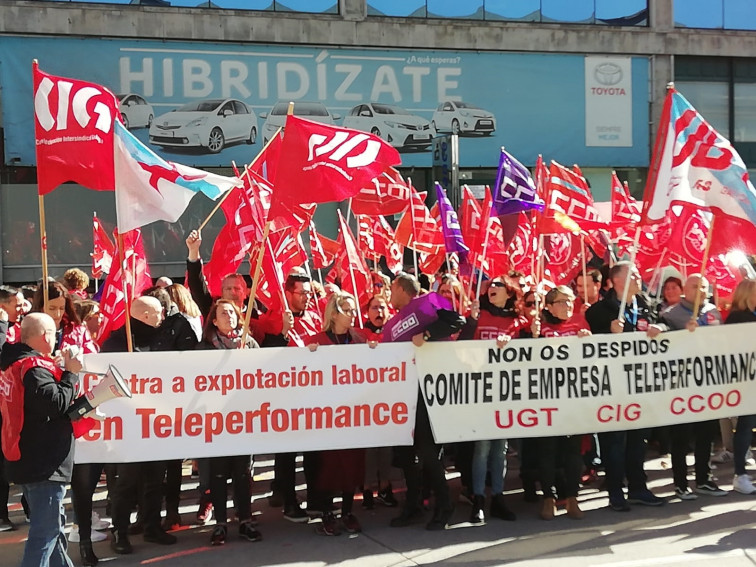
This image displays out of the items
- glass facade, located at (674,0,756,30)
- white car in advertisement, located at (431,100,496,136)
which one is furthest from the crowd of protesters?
glass facade, located at (674,0,756,30)

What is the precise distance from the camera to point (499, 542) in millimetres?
6074

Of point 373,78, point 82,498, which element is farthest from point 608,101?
point 82,498

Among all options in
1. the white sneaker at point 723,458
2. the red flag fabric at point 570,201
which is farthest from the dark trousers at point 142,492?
the white sneaker at point 723,458

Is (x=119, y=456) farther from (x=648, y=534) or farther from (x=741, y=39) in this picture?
(x=741, y=39)

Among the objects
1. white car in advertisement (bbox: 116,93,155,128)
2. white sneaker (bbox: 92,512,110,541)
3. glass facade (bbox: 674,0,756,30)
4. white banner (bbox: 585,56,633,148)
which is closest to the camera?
white sneaker (bbox: 92,512,110,541)

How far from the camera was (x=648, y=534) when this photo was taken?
20.3 ft

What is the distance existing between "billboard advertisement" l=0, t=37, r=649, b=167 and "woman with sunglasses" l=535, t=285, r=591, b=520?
648 inches

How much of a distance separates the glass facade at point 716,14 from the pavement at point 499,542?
71.1 feet

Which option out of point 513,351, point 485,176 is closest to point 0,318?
point 513,351

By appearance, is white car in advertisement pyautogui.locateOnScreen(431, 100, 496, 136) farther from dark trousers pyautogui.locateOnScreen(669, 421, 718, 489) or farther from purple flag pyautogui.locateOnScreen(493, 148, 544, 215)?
dark trousers pyautogui.locateOnScreen(669, 421, 718, 489)

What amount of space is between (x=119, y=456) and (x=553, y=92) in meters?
20.9

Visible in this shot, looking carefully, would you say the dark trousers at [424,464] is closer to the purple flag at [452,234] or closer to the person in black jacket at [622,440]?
the person in black jacket at [622,440]

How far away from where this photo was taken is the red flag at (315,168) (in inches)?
253

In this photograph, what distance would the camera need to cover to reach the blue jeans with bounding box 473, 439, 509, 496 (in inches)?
259
